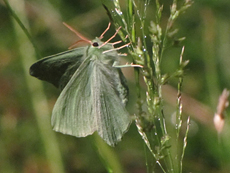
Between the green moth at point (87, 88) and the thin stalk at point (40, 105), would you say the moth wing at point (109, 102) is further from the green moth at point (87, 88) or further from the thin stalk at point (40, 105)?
the thin stalk at point (40, 105)

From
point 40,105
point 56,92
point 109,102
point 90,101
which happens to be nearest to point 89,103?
point 90,101

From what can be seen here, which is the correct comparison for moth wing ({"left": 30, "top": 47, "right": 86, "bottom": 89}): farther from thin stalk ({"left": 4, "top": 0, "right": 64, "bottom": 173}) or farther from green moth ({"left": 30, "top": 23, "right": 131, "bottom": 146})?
thin stalk ({"left": 4, "top": 0, "right": 64, "bottom": 173})

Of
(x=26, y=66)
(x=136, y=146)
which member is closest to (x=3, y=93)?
(x=26, y=66)

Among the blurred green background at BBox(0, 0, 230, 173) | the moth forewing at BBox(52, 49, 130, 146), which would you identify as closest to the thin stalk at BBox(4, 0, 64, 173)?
the blurred green background at BBox(0, 0, 230, 173)

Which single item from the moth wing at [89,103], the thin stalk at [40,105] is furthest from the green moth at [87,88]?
the thin stalk at [40,105]

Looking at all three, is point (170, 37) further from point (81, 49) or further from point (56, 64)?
point (56, 64)

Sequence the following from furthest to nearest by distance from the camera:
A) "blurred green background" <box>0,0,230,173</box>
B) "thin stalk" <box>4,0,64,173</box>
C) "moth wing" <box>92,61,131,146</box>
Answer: "blurred green background" <box>0,0,230,173</box>, "thin stalk" <box>4,0,64,173</box>, "moth wing" <box>92,61,131,146</box>

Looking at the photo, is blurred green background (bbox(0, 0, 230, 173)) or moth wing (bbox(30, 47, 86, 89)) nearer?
moth wing (bbox(30, 47, 86, 89))

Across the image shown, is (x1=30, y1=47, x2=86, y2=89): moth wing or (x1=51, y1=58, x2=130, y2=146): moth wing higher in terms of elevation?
(x1=30, y1=47, x2=86, y2=89): moth wing
